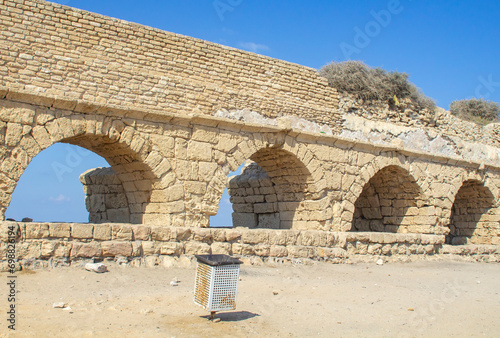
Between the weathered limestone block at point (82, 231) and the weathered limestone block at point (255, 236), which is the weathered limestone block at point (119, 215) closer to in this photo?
the weathered limestone block at point (255, 236)

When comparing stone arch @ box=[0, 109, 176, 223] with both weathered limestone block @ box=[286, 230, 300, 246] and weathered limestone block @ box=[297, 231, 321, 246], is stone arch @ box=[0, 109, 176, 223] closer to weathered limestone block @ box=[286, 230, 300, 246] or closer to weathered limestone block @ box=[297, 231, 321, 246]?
weathered limestone block @ box=[286, 230, 300, 246]

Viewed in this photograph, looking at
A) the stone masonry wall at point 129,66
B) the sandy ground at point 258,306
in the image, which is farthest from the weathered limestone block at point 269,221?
the sandy ground at point 258,306

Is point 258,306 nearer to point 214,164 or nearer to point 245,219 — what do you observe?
point 214,164

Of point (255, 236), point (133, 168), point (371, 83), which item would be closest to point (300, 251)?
point (255, 236)

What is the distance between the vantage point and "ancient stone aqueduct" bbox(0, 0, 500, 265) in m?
7.01

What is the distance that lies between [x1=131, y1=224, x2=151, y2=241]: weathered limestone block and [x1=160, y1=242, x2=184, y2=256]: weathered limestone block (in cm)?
28

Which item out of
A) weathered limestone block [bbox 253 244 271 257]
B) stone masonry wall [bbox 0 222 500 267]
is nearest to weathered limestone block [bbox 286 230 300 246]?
stone masonry wall [bbox 0 222 500 267]

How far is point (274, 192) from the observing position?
1058 cm

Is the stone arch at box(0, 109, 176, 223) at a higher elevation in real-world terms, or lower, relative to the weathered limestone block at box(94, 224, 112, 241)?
higher

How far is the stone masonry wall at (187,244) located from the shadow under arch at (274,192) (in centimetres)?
94

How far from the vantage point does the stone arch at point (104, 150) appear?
670cm

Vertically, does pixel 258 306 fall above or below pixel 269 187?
below

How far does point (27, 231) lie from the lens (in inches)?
245

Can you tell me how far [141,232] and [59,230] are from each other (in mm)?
1176
